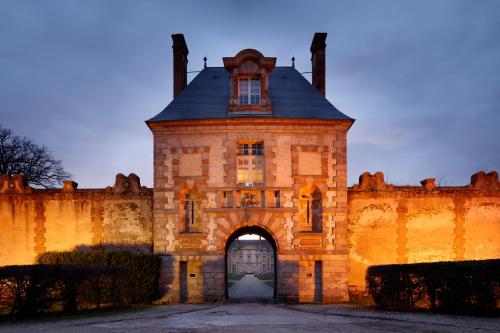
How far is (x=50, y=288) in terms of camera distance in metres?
12.8

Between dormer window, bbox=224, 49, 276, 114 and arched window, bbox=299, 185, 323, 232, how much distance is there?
3655 millimetres

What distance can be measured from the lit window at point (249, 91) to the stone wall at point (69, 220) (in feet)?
18.4

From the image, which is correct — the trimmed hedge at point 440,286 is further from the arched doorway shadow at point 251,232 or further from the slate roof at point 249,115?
the slate roof at point 249,115

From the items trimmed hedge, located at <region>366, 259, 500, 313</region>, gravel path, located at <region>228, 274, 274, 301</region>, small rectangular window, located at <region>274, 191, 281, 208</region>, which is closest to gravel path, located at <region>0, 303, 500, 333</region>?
trimmed hedge, located at <region>366, 259, 500, 313</region>

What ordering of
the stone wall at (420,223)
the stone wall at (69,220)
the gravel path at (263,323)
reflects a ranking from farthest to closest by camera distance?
1. the stone wall at (69,220)
2. the stone wall at (420,223)
3. the gravel path at (263,323)

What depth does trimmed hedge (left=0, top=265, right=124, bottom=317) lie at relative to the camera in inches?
483

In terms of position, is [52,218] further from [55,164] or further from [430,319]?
[55,164]

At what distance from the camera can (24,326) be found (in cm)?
1072

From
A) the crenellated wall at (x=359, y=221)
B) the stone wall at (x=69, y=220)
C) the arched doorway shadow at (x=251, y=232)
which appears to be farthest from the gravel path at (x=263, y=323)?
the stone wall at (x=69, y=220)

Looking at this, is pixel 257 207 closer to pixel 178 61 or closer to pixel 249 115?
pixel 249 115

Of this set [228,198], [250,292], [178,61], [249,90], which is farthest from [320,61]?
[250,292]

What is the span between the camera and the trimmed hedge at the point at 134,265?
1689 cm

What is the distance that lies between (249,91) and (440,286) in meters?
10.4

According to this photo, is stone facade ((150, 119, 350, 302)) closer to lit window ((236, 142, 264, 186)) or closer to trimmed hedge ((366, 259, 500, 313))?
lit window ((236, 142, 264, 186))
